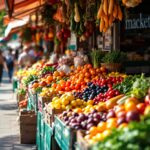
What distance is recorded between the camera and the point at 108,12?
9172mm

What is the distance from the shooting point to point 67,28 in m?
A: 15.9

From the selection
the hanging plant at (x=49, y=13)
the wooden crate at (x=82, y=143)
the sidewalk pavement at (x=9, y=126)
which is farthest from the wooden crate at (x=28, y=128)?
the hanging plant at (x=49, y=13)

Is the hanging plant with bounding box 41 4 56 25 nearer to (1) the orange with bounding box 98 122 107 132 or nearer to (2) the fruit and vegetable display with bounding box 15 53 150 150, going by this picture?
(2) the fruit and vegetable display with bounding box 15 53 150 150

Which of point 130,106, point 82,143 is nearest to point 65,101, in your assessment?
point 130,106

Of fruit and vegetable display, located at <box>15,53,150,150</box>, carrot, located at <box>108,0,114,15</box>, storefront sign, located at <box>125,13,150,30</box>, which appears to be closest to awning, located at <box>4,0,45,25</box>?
storefront sign, located at <box>125,13,150,30</box>

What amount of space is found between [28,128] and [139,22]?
177 inches

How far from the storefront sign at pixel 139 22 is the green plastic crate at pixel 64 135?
645 centimetres

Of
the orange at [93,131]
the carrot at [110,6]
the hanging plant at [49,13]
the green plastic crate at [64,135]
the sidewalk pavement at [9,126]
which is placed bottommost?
the sidewalk pavement at [9,126]

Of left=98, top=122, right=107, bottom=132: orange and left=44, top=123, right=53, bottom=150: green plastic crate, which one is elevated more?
left=98, top=122, right=107, bottom=132: orange

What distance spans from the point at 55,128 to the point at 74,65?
6009mm

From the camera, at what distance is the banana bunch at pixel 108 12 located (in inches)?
357

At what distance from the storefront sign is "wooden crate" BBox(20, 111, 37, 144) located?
425 centimetres

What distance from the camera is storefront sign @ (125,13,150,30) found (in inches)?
467

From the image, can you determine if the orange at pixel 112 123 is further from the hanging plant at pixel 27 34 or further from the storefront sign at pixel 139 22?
the hanging plant at pixel 27 34
